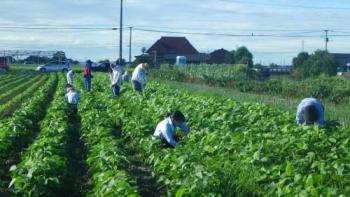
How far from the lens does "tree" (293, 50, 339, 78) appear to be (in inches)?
2041

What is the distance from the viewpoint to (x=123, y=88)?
971 inches

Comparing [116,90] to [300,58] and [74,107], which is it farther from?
[300,58]

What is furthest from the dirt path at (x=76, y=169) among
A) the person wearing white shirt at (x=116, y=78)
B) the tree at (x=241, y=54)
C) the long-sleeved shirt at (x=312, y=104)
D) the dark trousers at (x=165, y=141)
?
the tree at (x=241, y=54)

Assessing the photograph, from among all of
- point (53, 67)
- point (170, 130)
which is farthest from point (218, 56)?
point (170, 130)

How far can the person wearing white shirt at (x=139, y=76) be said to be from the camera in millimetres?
20927

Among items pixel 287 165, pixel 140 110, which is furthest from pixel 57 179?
pixel 140 110

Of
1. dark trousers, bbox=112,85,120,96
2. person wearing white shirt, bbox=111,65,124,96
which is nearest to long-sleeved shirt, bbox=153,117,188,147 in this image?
person wearing white shirt, bbox=111,65,124,96

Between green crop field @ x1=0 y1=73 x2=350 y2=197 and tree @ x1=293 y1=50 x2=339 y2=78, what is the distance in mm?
38280

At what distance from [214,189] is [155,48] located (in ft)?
230

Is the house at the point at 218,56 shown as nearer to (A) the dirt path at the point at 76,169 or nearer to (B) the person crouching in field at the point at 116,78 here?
(B) the person crouching in field at the point at 116,78

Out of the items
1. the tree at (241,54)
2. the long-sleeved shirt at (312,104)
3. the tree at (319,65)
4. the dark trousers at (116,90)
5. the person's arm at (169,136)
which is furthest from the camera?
the tree at (241,54)

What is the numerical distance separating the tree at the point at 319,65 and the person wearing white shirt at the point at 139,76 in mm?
31472

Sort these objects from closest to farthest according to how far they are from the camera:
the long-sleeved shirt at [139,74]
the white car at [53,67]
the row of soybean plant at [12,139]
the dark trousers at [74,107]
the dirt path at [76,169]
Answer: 1. the dirt path at [76,169]
2. the row of soybean plant at [12,139]
3. the dark trousers at [74,107]
4. the long-sleeved shirt at [139,74]
5. the white car at [53,67]

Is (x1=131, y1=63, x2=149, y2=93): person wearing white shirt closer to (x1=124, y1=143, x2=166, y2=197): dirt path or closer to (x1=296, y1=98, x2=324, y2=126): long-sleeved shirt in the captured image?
(x1=124, y1=143, x2=166, y2=197): dirt path
